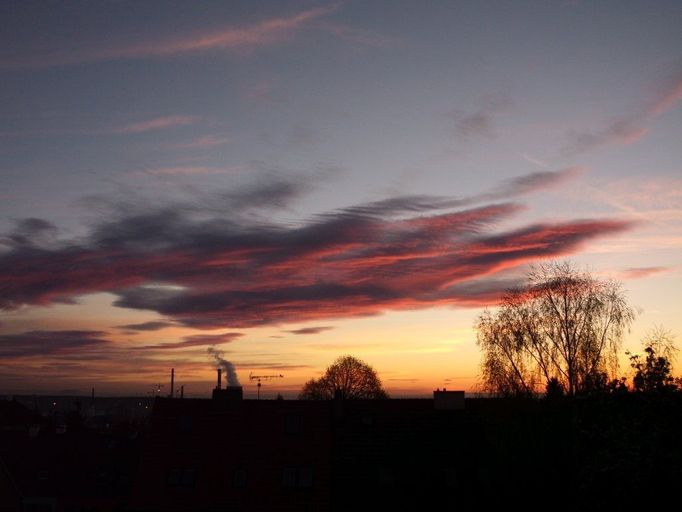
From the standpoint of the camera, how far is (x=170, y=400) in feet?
164

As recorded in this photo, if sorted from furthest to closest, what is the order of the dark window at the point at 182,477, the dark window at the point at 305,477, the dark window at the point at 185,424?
the dark window at the point at 185,424 < the dark window at the point at 182,477 < the dark window at the point at 305,477

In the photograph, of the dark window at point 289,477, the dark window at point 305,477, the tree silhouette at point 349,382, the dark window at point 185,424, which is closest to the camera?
the dark window at point 305,477

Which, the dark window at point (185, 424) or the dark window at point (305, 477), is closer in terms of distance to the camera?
the dark window at point (305, 477)

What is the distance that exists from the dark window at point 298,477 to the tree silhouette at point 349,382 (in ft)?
203

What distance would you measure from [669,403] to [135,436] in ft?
188

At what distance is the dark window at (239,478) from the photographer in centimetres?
4422

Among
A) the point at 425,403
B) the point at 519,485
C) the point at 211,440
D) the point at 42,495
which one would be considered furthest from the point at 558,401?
the point at 42,495

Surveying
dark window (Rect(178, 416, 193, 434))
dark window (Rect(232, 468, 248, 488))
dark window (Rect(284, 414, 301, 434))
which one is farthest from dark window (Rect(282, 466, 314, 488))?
dark window (Rect(178, 416, 193, 434))

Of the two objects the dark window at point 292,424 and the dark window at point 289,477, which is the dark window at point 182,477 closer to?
the dark window at point 289,477

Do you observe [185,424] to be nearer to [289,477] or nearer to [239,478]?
[239,478]

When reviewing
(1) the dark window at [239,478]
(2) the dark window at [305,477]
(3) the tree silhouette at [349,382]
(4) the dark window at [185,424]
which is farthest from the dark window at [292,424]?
(3) the tree silhouette at [349,382]

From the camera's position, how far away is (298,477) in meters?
44.3

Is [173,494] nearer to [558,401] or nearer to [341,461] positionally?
[341,461]

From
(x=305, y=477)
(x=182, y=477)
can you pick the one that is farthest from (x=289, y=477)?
(x=182, y=477)
